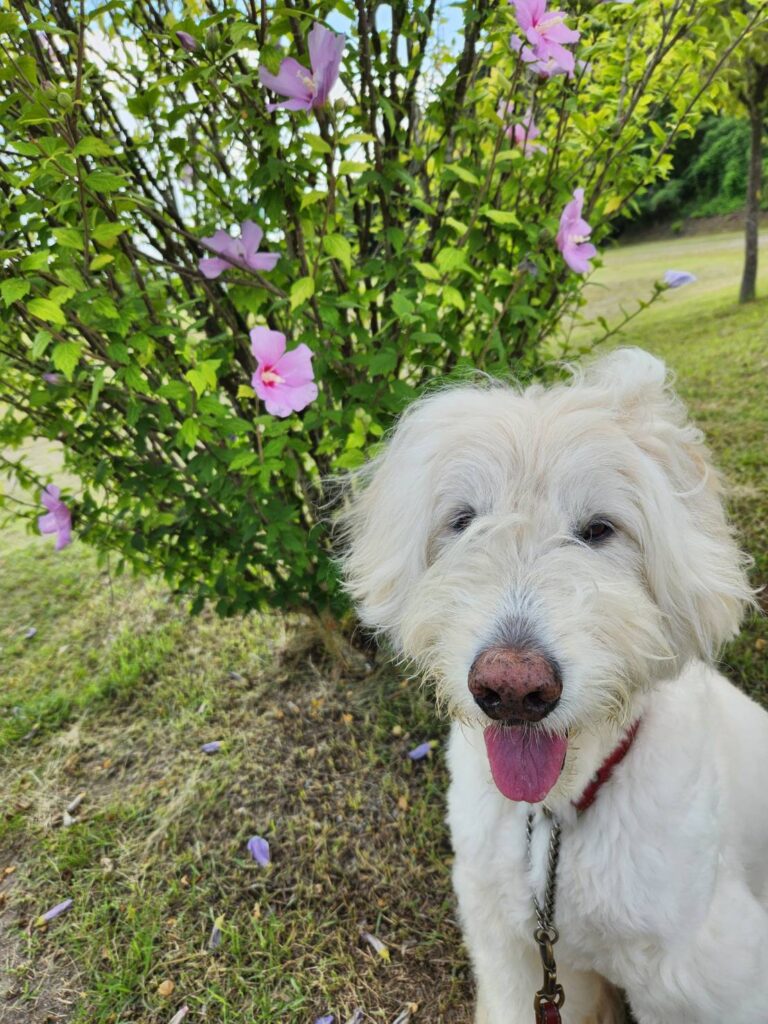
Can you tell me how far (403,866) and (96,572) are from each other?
3464 millimetres

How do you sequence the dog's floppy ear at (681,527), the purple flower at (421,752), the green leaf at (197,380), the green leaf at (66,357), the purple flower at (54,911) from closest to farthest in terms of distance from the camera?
the dog's floppy ear at (681,527)
the green leaf at (66,357)
the green leaf at (197,380)
the purple flower at (54,911)
the purple flower at (421,752)

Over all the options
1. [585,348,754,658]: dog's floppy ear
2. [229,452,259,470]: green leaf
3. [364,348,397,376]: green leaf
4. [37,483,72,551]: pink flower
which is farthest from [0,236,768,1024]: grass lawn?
[585,348,754,658]: dog's floppy ear

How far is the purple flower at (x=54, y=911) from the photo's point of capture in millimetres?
2561

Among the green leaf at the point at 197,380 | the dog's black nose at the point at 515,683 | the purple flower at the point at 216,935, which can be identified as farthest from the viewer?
the purple flower at the point at 216,935

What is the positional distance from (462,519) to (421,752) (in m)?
1.77

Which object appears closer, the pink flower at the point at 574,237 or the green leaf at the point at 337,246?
the green leaf at the point at 337,246

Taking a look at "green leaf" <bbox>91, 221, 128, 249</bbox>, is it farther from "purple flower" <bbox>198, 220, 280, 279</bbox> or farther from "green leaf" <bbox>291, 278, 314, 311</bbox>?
"green leaf" <bbox>291, 278, 314, 311</bbox>

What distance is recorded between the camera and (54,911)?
2.57 metres

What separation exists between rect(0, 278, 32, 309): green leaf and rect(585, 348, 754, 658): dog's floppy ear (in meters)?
1.41

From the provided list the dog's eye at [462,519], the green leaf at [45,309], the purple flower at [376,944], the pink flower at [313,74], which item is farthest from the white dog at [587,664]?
the green leaf at [45,309]

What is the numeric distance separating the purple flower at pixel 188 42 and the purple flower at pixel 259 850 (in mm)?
2686

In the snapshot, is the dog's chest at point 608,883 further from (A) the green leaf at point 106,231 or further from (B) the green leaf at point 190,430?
(A) the green leaf at point 106,231

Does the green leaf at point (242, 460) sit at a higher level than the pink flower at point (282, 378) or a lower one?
lower

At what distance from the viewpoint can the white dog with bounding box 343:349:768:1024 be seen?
1.33 m
